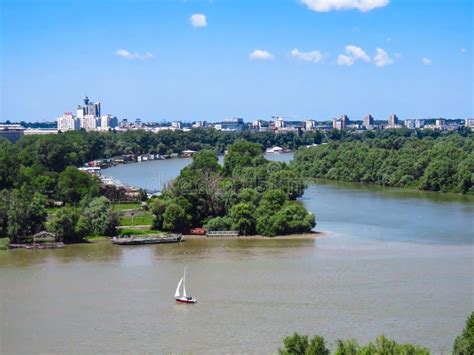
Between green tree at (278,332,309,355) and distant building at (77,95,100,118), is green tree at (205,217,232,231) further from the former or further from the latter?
distant building at (77,95,100,118)

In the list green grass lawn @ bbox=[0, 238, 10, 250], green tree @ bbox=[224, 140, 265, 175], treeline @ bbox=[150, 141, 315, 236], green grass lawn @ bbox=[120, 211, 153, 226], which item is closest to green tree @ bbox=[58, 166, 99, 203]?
green grass lawn @ bbox=[120, 211, 153, 226]

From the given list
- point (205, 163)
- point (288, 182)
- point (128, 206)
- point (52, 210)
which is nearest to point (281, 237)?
point (128, 206)

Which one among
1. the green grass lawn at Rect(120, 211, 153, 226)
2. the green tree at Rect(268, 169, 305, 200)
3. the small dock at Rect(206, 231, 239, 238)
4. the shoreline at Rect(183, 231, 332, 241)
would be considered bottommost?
the shoreline at Rect(183, 231, 332, 241)

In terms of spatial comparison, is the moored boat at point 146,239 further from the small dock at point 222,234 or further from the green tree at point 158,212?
the green tree at point 158,212

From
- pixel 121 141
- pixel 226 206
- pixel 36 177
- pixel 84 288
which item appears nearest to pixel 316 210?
pixel 226 206

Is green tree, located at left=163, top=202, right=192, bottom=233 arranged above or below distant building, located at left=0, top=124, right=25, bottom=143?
below

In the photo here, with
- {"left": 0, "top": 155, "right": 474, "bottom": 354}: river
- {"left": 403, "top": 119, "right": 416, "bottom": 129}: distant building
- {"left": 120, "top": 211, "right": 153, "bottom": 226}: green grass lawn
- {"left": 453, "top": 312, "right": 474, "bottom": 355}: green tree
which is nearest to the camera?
{"left": 453, "top": 312, "right": 474, "bottom": 355}: green tree
